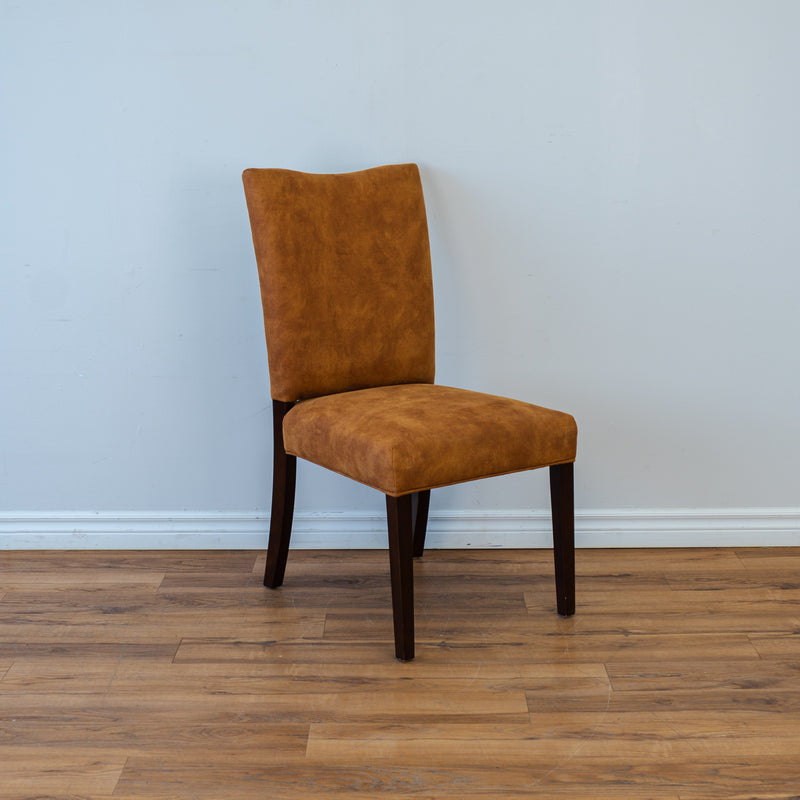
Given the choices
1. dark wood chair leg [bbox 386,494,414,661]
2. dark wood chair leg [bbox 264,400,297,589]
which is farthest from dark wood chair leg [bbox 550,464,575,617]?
dark wood chair leg [bbox 264,400,297,589]

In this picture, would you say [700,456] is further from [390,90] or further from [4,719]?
[4,719]

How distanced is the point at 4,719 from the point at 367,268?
3.92 feet

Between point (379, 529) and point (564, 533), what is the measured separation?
2.03 feet

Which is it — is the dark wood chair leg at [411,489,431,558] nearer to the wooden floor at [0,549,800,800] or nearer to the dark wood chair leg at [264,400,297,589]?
the wooden floor at [0,549,800,800]

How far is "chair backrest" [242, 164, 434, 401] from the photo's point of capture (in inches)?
76.5

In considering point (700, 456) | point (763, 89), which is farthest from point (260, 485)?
point (763, 89)

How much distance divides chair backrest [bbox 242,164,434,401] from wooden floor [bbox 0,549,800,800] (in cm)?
54

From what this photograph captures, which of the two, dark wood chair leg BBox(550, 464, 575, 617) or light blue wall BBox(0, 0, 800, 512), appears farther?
light blue wall BBox(0, 0, 800, 512)

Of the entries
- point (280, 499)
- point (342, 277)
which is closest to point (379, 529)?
point (280, 499)

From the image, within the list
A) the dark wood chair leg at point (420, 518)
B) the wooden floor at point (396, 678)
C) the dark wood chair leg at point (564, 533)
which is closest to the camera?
the wooden floor at point (396, 678)

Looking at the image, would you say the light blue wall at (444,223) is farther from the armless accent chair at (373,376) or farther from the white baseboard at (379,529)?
the armless accent chair at (373,376)

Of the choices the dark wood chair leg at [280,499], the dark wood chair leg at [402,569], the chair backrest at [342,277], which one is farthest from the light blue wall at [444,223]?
the dark wood chair leg at [402,569]

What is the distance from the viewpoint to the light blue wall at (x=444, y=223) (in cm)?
212

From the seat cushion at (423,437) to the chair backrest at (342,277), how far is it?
12 centimetres
